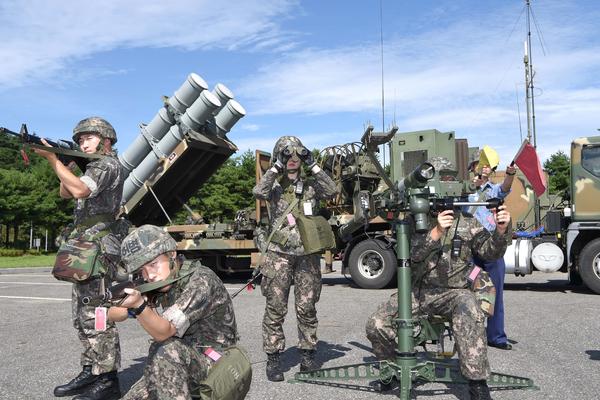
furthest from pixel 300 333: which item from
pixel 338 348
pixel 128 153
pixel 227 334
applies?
pixel 128 153

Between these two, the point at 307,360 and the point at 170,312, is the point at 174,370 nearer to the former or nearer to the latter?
the point at 170,312

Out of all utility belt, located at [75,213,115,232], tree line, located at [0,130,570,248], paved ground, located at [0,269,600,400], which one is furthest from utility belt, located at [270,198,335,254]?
tree line, located at [0,130,570,248]

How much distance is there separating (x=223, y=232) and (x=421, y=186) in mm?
8370

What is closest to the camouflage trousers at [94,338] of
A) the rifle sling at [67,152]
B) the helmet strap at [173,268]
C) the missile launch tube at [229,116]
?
the rifle sling at [67,152]

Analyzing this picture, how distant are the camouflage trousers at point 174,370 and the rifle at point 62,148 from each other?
6.17 ft

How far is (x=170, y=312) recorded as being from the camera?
9.62ft

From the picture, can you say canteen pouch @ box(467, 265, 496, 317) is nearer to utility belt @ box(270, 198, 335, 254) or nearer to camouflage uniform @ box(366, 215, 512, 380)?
camouflage uniform @ box(366, 215, 512, 380)

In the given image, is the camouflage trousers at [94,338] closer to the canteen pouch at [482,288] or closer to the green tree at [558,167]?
the canteen pouch at [482,288]

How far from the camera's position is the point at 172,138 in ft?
33.9

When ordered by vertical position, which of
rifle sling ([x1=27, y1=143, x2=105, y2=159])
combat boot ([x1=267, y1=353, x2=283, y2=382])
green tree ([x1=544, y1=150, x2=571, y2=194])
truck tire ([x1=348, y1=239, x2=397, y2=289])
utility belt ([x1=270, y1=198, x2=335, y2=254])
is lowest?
combat boot ([x1=267, y1=353, x2=283, y2=382])

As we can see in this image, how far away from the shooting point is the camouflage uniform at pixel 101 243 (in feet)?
13.4

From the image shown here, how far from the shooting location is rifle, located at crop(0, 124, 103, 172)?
13.7 feet

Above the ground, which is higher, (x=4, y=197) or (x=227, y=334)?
(x=4, y=197)

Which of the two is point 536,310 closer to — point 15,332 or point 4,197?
point 15,332
